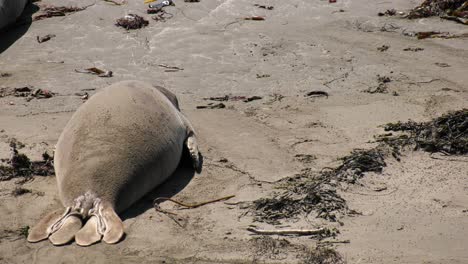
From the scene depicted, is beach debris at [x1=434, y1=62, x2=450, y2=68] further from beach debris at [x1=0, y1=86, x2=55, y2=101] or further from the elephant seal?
beach debris at [x1=0, y1=86, x2=55, y2=101]

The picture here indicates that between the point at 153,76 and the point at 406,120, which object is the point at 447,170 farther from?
the point at 153,76

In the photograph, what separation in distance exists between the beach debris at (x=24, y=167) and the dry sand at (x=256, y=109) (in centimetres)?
10

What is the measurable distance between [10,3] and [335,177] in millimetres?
6497

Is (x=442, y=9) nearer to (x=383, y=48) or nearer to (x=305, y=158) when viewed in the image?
(x=383, y=48)

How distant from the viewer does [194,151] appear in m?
5.84

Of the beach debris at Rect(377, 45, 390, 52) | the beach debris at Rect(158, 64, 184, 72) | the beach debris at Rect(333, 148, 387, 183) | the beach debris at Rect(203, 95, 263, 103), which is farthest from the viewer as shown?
the beach debris at Rect(377, 45, 390, 52)

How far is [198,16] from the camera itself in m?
9.91

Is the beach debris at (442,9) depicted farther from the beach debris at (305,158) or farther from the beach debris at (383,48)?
the beach debris at (305,158)

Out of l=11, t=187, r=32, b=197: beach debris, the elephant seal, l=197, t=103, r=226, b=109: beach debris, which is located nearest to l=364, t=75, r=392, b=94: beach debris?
l=197, t=103, r=226, b=109: beach debris

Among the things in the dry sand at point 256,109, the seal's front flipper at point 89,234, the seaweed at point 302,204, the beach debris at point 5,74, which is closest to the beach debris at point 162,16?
the dry sand at point 256,109

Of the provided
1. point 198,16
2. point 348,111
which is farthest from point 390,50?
point 198,16

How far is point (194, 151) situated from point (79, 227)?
1448 millimetres

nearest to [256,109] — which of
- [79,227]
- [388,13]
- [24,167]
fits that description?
[24,167]

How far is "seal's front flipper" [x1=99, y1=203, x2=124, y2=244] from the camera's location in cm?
454
